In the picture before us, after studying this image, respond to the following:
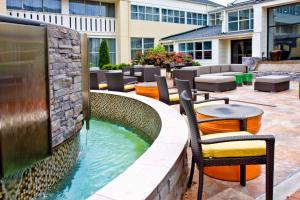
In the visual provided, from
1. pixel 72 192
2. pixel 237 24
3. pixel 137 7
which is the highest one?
pixel 137 7

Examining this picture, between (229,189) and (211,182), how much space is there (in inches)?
9.0

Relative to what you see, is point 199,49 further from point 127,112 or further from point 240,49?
point 127,112

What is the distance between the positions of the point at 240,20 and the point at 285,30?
321 centimetres

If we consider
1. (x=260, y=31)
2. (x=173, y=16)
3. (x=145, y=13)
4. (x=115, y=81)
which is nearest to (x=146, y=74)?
(x=115, y=81)

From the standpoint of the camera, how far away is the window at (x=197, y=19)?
2792 cm

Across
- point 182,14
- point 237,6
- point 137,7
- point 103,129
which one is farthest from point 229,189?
point 182,14

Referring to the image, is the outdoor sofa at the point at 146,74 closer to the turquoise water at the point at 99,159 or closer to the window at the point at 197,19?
the turquoise water at the point at 99,159

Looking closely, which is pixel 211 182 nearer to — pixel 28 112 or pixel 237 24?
pixel 28 112

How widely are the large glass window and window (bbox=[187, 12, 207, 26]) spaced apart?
358 inches

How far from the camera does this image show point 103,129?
22.7ft

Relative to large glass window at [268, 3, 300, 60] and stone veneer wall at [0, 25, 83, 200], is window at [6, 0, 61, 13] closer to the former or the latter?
large glass window at [268, 3, 300, 60]

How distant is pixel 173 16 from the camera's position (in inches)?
1047

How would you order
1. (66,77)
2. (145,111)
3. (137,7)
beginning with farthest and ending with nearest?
(137,7), (145,111), (66,77)

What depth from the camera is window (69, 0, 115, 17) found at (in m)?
20.8
